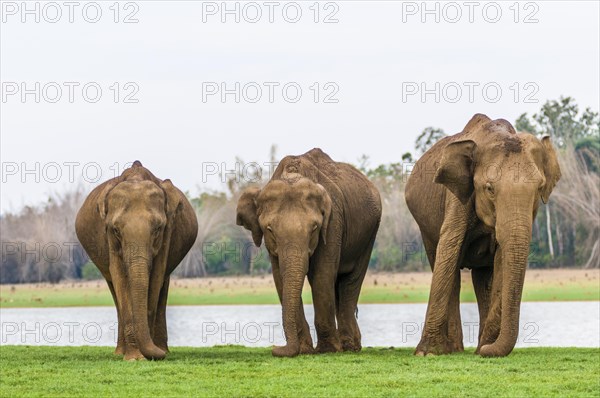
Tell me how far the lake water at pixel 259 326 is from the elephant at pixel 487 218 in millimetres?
9476

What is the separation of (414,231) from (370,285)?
10.4 meters

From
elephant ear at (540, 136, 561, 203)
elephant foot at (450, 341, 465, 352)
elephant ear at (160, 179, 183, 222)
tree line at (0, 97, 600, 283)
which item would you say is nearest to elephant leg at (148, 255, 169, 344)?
elephant ear at (160, 179, 183, 222)

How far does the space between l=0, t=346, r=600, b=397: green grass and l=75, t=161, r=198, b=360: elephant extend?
0.57 meters

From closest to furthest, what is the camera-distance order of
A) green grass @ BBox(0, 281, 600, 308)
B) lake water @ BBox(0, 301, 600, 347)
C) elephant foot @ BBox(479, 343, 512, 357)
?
elephant foot @ BBox(479, 343, 512, 357) < lake water @ BBox(0, 301, 600, 347) < green grass @ BBox(0, 281, 600, 308)

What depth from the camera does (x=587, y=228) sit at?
76375mm

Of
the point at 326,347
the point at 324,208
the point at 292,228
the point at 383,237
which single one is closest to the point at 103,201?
the point at 292,228

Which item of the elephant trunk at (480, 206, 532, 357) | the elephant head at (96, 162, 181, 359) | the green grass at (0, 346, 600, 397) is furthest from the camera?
the elephant head at (96, 162, 181, 359)

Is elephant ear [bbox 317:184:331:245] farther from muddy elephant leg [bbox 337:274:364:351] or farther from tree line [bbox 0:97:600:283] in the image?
tree line [bbox 0:97:600:283]

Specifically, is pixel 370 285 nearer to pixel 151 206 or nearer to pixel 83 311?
pixel 83 311

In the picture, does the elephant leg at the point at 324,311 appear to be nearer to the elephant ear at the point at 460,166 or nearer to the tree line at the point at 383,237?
the elephant ear at the point at 460,166

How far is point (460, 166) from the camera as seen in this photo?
19438 millimetres

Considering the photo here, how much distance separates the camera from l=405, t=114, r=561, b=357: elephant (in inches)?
717

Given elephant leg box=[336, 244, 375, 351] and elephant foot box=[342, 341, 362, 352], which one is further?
elephant leg box=[336, 244, 375, 351]

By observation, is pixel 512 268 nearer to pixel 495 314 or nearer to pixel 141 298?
pixel 495 314
